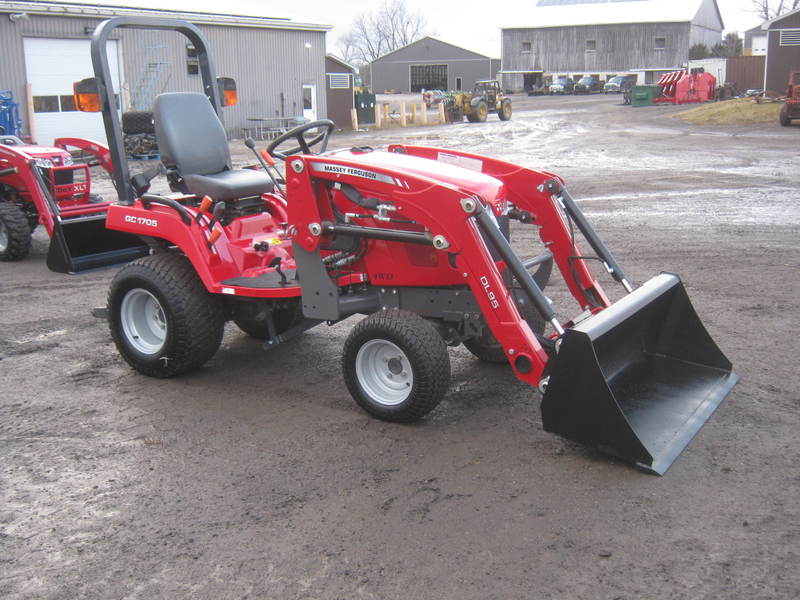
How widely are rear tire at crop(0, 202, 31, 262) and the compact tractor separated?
383cm

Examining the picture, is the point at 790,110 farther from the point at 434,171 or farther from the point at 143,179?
the point at 143,179

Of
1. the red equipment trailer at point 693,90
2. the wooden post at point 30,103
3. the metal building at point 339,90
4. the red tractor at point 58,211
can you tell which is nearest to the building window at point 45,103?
the wooden post at point 30,103

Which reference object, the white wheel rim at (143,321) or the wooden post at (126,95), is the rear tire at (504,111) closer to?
the wooden post at (126,95)

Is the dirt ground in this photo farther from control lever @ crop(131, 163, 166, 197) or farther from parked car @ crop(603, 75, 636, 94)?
parked car @ crop(603, 75, 636, 94)

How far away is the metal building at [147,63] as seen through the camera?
2095 cm

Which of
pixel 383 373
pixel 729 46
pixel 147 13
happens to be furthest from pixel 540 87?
pixel 383 373

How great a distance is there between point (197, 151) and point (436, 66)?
6112 centimetres

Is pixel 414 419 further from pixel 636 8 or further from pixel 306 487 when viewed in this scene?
pixel 636 8

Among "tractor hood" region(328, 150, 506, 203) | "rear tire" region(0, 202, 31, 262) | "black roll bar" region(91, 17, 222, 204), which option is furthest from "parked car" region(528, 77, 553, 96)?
"tractor hood" region(328, 150, 506, 203)

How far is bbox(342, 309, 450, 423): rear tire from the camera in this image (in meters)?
4.24

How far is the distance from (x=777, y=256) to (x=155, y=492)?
6600 millimetres

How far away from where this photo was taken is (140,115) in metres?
17.3

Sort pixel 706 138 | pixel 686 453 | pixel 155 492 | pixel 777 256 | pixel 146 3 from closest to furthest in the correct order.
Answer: pixel 155 492 → pixel 686 453 → pixel 777 256 → pixel 706 138 → pixel 146 3

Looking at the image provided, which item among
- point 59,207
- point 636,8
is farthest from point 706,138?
point 636,8
